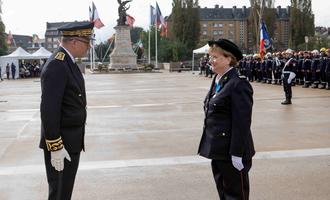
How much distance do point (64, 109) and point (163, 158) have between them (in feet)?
12.5

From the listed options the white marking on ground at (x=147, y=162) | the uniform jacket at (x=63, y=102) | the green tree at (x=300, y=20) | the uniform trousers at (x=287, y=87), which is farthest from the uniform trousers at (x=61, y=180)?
the green tree at (x=300, y=20)

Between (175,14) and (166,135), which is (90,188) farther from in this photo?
(175,14)

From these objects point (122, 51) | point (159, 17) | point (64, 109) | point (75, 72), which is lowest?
point (64, 109)

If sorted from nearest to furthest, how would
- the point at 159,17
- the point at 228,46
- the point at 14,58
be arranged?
the point at 228,46 < the point at 14,58 < the point at 159,17

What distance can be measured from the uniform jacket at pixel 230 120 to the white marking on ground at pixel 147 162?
10.5 ft

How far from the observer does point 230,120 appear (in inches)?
157

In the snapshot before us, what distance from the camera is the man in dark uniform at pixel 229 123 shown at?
3900mm

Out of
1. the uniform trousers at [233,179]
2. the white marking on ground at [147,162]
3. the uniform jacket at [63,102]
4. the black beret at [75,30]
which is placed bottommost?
the white marking on ground at [147,162]

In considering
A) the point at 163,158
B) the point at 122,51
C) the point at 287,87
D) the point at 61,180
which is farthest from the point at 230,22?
the point at 61,180

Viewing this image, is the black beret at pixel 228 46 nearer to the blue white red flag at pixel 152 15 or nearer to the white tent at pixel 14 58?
the white tent at pixel 14 58

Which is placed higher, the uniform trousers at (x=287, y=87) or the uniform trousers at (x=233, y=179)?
the uniform trousers at (x=287, y=87)

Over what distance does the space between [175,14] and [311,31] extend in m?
23.0

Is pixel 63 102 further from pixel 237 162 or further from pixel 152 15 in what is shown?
pixel 152 15

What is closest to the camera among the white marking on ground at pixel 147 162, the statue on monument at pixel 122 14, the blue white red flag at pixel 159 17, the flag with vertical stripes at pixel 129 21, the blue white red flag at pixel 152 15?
the white marking on ground at pixel 147 162
